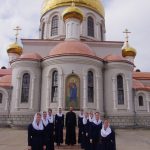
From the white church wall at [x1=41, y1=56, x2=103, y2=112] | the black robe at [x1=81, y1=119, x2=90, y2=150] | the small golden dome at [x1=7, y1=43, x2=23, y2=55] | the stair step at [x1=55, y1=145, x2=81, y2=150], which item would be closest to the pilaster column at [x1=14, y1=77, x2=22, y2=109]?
the white church wall at [x1=41, y1=56, x2=103, y2=112]

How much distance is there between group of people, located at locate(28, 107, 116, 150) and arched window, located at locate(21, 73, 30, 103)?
7.62m

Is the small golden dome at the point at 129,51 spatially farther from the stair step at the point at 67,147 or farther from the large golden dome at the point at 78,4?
the stair step at the point at 67,147

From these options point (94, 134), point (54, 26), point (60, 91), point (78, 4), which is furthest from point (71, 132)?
point (78, 4)

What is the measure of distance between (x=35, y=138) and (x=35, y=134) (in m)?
0.10

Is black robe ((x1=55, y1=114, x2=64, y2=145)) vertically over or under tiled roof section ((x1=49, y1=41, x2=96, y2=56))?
under

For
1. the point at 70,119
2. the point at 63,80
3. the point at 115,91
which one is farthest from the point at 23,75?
A: the point at 70,119

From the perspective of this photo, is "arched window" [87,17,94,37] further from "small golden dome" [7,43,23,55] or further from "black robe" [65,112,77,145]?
"black robe" [65,112,77,145]

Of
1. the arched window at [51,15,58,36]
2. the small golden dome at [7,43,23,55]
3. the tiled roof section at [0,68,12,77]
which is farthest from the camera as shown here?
the small golden dome at [7,43,23,55]

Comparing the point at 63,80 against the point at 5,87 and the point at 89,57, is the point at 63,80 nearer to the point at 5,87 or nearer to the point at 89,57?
the point at 89,57

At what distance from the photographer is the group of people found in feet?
20.4

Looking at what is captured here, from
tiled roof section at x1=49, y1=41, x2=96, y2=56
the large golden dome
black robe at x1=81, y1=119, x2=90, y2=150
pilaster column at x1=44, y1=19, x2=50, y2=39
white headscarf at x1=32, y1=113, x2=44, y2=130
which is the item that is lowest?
black robe at x1=81, y1=119, x2=90, y2=150

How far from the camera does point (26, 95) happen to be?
17.1m

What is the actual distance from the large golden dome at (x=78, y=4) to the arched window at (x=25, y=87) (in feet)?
29.7

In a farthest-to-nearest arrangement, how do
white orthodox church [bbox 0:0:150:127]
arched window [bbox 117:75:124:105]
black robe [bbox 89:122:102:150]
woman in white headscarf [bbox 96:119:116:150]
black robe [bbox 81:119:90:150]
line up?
1. arched window [bbox 117:75:124:105]
2. white orthodox church [bbox 0:0:150:127]
3. black robe [bbox 81:119:90:150]
4. black robe [bbox 89:122:102:150]
5. woman in white headscarf [bbox 96:119:116:150]
